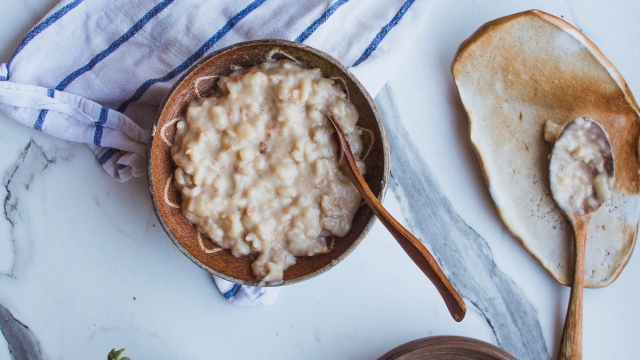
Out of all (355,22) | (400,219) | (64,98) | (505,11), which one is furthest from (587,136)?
(64,98)

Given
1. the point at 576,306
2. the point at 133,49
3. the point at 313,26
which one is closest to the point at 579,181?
the point at 576,306

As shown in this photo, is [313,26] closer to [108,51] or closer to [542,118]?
[108,51]

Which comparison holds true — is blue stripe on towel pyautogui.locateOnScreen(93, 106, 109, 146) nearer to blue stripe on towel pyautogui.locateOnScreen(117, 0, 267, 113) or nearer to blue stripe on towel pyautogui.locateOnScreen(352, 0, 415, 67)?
blue stripe on towel pyautogui.locateOnScreen(117, 0, 267, 113)

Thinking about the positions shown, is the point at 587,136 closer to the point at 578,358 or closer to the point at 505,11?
the point at 505,11

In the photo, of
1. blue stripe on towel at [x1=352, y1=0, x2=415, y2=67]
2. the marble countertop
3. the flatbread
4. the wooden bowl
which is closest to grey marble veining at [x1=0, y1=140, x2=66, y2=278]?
the marble countertop

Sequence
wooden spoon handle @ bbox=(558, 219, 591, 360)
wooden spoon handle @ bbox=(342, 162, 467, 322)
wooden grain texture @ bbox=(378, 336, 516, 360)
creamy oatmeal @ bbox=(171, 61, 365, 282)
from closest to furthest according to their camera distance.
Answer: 1. wooden spoon handle @ bbox=(342, 162, 467, 322)
2. creamy oatmeal @ bbox=(171, 61, 365, 282)
3. wooden grain texture @ bbox=(378, 336, 516, 360)
4. wooden spoon handle @ bbox=(558, 219, 591, 360)

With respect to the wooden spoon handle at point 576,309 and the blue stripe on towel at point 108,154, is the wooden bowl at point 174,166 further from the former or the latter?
→ the wooden spoon handle at point 576,309

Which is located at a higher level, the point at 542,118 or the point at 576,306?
the point at 542,118
